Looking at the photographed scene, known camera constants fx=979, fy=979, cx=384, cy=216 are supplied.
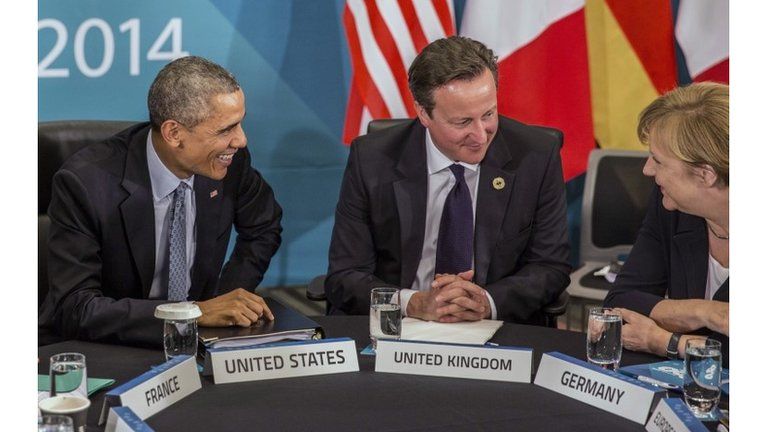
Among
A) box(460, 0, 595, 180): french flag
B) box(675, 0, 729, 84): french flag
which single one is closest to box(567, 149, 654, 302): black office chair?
box(460, 0, 595, 180): french flag

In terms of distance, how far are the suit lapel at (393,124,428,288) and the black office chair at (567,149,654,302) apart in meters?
1.39

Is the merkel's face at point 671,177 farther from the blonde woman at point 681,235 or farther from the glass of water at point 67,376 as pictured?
the glass of water at point 67,376

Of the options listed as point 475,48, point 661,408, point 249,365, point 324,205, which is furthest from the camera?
point 324,205

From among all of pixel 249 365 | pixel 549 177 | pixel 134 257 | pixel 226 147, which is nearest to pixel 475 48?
pixel 549 177

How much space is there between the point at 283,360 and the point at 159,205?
95 cm

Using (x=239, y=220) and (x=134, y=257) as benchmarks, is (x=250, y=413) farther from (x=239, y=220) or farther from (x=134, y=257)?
(x=239, y=220)

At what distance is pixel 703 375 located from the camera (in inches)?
70.3

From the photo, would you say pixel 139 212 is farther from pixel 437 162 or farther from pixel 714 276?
pixel 714 276

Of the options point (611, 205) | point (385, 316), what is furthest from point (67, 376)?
point (611, 205)

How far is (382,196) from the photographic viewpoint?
307 cm

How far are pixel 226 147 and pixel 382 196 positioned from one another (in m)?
0.52

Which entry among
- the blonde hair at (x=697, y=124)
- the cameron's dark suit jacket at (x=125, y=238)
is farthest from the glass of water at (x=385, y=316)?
the blonde hair at (x=697, y=124)

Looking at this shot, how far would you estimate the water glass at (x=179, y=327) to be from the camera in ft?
6.71

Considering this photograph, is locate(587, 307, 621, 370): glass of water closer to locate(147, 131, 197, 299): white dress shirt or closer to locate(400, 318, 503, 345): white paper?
locate(400, 318, 503, 345): white paper
